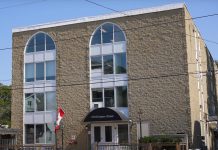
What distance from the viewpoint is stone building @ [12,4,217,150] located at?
33.6 m

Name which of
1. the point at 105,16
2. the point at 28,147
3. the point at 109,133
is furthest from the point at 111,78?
the point at 28,147

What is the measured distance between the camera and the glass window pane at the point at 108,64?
36.2 m

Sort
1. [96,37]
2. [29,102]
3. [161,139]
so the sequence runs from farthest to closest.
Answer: [29,102] → [96,37] → [161,139]

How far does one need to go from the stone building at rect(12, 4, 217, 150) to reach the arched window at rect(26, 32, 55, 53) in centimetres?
9

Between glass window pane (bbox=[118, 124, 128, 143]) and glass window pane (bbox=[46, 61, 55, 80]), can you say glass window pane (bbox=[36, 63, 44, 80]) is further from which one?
glass window pane (bbox=[118, 124, 128, 143])

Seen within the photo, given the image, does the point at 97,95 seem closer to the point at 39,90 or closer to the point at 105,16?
the point at 39,90

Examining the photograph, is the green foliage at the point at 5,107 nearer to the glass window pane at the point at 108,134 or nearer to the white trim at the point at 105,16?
the white trim at the point at 105,16

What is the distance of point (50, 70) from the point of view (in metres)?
38.7

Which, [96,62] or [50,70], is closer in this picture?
[96,62]

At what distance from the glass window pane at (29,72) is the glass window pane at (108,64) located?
24.1 ft

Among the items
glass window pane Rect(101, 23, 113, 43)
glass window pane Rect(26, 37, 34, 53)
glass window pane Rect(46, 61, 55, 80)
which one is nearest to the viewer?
glass window pane Rect(101, 23, 113, 43)

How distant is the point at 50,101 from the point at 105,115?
22.3 feet

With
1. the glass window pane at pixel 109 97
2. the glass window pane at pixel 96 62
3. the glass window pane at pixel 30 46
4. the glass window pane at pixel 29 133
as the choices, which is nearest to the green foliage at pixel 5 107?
the glass window pane at pixel 30 46

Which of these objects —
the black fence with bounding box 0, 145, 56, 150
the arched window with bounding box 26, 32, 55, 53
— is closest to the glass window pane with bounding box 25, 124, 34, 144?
the black fence with bounding box 0, 145, 56, 150
